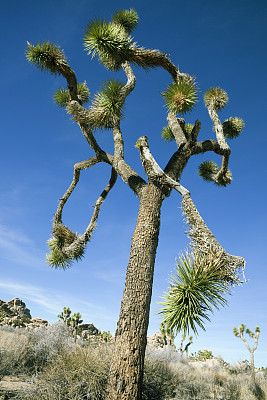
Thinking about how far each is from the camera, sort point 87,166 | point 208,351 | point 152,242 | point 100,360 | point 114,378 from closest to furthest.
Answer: point 114,378
point 152,242
point 100,360
point 87,166
point 208,351

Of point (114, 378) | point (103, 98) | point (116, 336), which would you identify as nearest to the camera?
point (114, 378)

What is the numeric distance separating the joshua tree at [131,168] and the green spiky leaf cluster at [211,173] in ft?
0.11

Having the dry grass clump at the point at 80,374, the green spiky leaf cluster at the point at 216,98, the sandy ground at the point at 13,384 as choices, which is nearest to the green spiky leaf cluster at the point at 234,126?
the green spiky leaf cluster at the point at 216,98

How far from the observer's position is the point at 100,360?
5715mm

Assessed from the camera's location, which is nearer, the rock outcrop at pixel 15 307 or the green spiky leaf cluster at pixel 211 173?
the green spiky leaf cluster at pixel 211 173

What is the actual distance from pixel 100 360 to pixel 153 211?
331 cm

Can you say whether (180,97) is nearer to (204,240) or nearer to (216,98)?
(216,98)

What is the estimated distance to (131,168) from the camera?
248 inches

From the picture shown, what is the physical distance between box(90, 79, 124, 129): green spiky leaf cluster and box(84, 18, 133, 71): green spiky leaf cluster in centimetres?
67

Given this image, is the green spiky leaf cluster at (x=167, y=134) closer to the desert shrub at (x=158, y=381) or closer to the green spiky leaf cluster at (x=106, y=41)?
the green spiky leaf cluster at (x=106, y=41)

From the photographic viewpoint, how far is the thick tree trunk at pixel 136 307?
419 centimetres

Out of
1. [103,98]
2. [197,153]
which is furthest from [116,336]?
[103,98]

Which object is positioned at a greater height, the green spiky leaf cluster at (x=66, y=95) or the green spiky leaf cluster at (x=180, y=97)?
the green spiky leaf cluster at (x=66, y=95)

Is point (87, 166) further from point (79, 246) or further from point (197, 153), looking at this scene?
point (197, 153)
